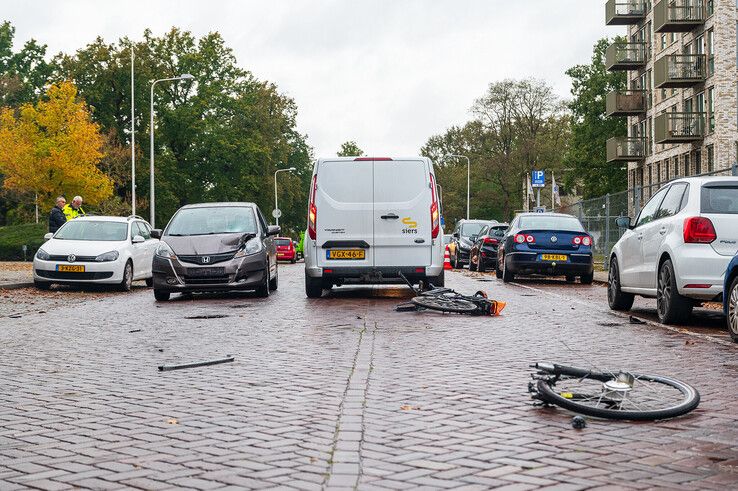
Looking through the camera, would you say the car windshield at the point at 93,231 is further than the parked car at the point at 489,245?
No

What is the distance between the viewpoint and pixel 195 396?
6.54 metres

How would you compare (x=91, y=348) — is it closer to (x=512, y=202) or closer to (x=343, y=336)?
(x=343, y=336)

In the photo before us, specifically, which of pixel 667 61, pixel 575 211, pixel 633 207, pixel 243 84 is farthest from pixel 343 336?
pixel 243 84

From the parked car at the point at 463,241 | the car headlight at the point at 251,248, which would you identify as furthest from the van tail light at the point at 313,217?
the parked car at the point at 463,241

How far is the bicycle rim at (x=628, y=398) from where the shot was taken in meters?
5.55

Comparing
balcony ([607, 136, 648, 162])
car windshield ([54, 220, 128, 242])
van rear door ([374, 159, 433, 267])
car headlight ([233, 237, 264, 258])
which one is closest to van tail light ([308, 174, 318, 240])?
van rear door ([374, 159, 433, 267])

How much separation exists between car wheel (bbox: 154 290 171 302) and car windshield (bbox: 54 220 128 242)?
4240 millimetres

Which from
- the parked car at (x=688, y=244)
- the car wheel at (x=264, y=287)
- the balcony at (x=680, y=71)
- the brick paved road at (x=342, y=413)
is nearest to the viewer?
the brick paved road at (x=342, y=413)

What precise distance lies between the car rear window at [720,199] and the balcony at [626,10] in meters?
47.2

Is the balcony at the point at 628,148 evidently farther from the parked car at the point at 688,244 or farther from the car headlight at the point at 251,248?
the parked car at the point at 688,244

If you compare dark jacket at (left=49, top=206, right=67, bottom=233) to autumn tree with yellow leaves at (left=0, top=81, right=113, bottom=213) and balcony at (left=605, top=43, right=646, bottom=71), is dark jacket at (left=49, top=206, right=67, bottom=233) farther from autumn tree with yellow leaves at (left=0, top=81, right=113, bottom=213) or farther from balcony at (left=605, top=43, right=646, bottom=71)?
balcony at (left=605, top=43, right=646, bottom=71)

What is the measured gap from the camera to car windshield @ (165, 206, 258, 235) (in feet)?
55.6

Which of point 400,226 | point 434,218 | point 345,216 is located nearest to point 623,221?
point 434,218

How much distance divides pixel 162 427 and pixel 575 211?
31134 mm
